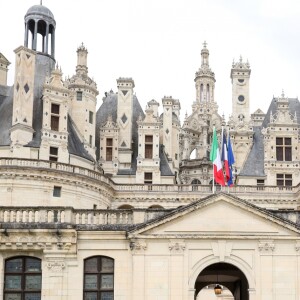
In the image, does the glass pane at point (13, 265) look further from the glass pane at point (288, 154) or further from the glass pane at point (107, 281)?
the glass pane at point (288, 154)

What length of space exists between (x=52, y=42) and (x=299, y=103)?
19924 mm

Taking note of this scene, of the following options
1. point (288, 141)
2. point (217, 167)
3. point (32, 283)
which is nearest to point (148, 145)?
point (288, 141)

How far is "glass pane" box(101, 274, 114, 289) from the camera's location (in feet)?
92.8

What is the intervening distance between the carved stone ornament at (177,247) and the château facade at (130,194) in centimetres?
4

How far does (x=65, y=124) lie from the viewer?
1921 inches

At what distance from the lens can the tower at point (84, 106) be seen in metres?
51.9

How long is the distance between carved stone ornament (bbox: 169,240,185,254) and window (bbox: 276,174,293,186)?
84.3ft

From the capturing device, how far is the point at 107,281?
28.3 m

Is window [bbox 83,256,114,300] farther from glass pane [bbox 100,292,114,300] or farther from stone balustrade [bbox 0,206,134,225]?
stone balustrade [bbox 0,206,134,225]

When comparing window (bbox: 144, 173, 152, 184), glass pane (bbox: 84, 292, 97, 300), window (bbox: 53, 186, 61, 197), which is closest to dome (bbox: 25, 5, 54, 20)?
window (bbox: 144, 173, 152, 184)

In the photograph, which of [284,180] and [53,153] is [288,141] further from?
[53,153]

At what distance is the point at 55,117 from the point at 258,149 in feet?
52.6

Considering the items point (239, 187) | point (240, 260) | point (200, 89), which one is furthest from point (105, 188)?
point (200, 89)

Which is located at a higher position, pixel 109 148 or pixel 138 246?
pixel 109 148
